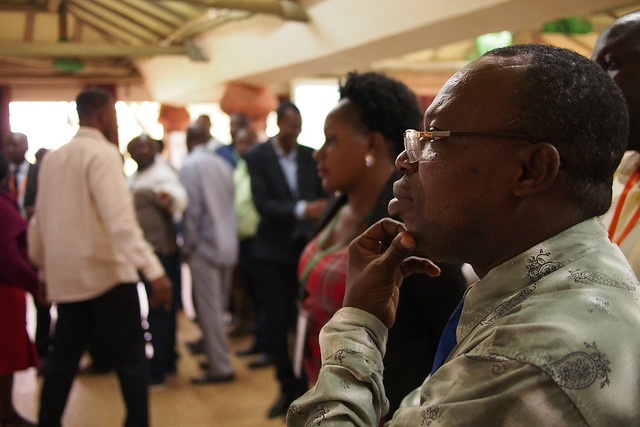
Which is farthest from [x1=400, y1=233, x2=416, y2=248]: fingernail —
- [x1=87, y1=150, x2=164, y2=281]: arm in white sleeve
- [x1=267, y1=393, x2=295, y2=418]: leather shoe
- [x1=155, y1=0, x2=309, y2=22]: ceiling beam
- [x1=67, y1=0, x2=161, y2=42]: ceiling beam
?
[x1=67, y1=0, x2=161, y2=42]: ceiling beam

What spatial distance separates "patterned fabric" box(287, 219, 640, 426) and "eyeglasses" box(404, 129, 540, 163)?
15 centimetres

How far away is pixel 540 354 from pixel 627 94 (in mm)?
1017

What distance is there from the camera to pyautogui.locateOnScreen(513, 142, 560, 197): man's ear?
803mm

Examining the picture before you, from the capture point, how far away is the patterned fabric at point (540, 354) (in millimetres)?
675

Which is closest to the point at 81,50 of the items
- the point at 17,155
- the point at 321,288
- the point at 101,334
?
the point at 17,155

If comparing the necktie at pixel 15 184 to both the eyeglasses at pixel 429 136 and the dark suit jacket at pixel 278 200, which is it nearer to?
the dark suit jacket at pixel 278 200

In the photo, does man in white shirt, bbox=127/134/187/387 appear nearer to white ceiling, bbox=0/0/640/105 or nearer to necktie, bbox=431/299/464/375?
white ceiling, bbox=0/0/640/105

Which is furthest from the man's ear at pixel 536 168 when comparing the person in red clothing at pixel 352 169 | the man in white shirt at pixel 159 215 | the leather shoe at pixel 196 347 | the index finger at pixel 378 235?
the leather shoe at pixel 196 347

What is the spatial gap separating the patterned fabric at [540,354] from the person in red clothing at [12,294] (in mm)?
2515

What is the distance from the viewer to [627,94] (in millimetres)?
1448

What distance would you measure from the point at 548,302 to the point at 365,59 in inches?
167

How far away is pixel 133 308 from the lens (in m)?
2.66

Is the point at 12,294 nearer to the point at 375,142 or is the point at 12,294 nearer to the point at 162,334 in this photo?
the point at 162,334

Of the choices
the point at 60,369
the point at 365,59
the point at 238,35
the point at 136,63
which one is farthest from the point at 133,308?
the point at 136,63
